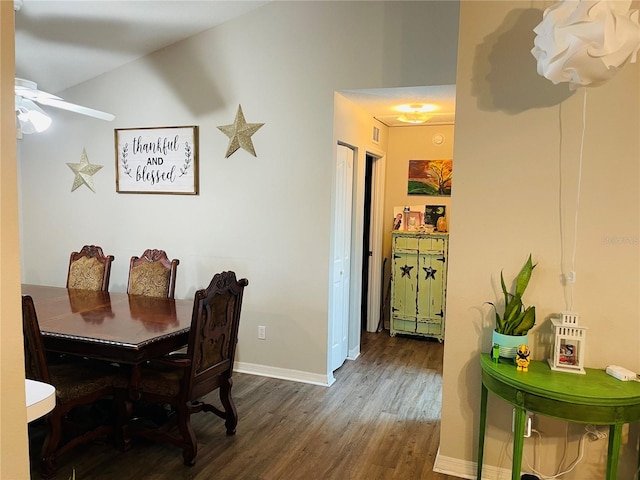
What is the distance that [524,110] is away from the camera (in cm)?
234

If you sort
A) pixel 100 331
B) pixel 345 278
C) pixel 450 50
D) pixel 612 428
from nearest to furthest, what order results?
1. pixel 612 428
2. pixel 100 331
3. pixel 450 50
4. pixel 345 278

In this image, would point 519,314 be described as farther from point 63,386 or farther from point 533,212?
point 63,386

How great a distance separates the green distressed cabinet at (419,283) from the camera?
16.5ft

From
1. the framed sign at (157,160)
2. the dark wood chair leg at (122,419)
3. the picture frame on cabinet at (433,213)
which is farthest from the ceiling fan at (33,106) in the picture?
the picture frame on cabinet at (433,213)

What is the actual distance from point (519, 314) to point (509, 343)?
0.15 meters

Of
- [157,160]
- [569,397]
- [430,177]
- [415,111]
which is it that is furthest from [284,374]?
[430,177]

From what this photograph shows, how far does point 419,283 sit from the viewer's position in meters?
5.12

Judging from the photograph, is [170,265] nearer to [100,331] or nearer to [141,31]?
[100,331]

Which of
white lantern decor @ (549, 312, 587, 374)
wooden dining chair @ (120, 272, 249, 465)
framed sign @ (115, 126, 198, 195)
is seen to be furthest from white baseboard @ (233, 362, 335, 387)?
white lantern decor @ (549, 312, 587, 374)

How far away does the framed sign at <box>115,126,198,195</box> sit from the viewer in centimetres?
410

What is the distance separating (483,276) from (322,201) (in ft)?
5.24

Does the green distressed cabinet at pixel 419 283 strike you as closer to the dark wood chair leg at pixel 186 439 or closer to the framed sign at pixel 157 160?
the framed sign at pixel 157 160

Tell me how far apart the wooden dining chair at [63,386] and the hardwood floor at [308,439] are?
128 mm

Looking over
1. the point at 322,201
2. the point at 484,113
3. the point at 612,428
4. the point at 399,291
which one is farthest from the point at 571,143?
the point at 399,291
